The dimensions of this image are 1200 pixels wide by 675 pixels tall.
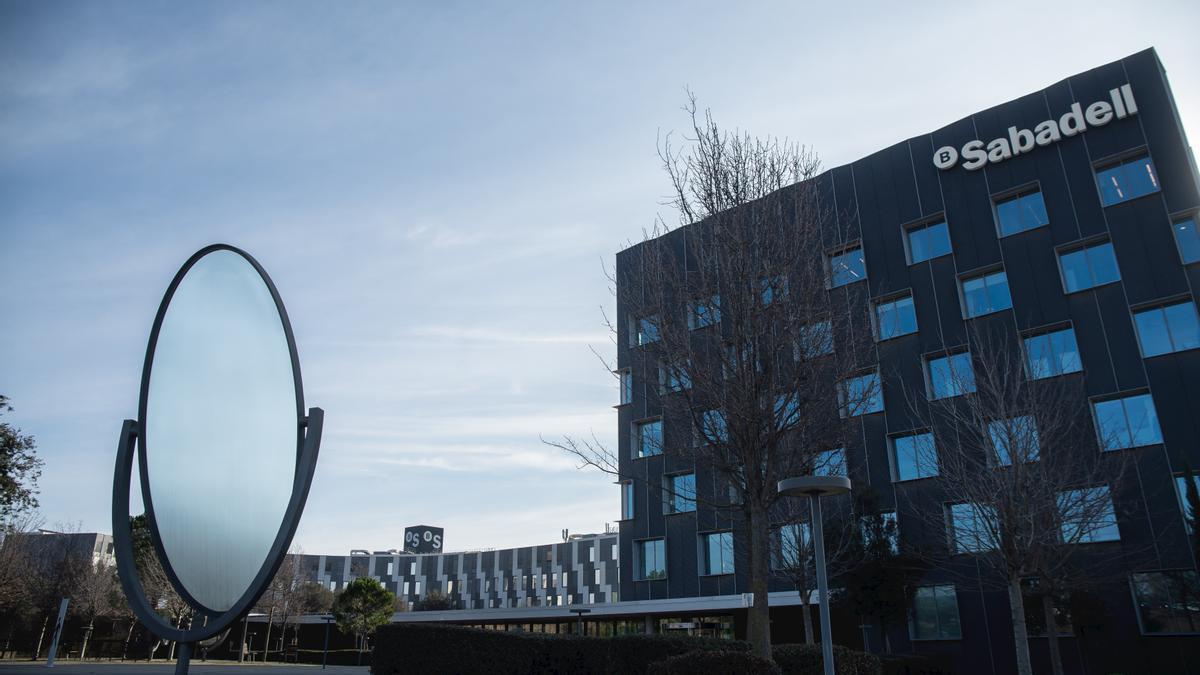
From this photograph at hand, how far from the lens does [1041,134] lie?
27781mm

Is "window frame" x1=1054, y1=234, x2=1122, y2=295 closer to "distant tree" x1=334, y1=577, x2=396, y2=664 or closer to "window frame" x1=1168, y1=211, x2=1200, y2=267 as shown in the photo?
"window frame" x1=1168, y1=211, x2=1200, y2=267

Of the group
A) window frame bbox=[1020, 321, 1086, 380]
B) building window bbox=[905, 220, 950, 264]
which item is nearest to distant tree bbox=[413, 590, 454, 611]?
building window bbox=[905, 220, 950, 264]

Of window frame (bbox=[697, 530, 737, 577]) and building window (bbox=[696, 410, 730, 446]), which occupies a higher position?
building window (bbox=[696, 410, 730, 446])

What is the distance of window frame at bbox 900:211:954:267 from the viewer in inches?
1156

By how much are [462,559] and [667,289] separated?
7819 centimetres

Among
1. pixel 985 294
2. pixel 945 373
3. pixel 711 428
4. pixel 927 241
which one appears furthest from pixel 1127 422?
pixel 711 428

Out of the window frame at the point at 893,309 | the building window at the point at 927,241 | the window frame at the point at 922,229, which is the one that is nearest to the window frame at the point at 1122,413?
the window frame at the point at 893,309

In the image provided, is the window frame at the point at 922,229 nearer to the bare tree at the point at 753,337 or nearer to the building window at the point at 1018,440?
the building window at the point at 1018,440

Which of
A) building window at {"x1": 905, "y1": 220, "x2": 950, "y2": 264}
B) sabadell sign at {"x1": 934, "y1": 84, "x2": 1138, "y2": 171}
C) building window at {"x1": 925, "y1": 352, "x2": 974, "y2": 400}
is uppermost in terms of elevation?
sabadell sign at {"x1": 934, "y1": 84, "x2": 1138, "y2": 171}

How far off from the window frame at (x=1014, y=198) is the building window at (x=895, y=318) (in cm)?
396

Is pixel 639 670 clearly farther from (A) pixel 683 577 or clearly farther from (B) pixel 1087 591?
(A) pixel 683 577

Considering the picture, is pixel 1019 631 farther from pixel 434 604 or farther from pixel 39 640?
pixel 434 604

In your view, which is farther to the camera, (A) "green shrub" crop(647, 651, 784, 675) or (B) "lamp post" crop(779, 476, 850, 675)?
(A) "green shrub" crop(647, 651, 784, 675)

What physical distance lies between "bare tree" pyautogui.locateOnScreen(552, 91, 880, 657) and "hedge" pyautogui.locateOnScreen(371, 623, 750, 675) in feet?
18.4
